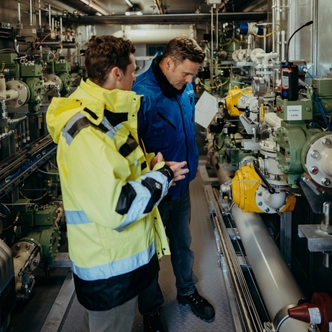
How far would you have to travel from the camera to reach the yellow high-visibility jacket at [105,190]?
1.32 metres

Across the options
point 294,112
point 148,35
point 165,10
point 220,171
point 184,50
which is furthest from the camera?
point 165,10

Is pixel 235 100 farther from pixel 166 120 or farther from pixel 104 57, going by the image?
pixel 104 57

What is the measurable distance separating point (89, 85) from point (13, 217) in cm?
183

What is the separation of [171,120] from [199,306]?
3.44 ft

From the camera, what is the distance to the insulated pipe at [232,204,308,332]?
1916 mm

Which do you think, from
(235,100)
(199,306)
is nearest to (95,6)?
(235,100)

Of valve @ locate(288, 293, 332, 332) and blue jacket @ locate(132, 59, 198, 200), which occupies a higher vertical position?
blue jacket @ locate(132, 59, 198, 200)

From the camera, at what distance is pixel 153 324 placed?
2193 millimetres

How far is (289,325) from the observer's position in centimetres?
176

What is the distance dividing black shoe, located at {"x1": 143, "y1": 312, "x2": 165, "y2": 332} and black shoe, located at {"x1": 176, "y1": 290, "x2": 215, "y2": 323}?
10.3 inches

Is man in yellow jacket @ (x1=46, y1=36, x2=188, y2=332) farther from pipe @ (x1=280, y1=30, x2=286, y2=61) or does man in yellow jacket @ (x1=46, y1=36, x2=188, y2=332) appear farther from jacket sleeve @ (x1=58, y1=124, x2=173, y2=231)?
pipe @ (x1=280, y1=30, x2=286, y2=61)

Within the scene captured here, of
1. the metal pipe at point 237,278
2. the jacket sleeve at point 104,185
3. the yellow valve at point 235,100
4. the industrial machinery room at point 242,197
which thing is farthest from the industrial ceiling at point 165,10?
the jacket sleeve at point 104,185

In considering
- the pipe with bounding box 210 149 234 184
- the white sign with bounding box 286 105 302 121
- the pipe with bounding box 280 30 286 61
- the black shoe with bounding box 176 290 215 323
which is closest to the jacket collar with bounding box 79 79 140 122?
the white sign with bounding box 286 105 302 121

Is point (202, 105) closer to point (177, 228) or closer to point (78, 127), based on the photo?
point (177, 228)
